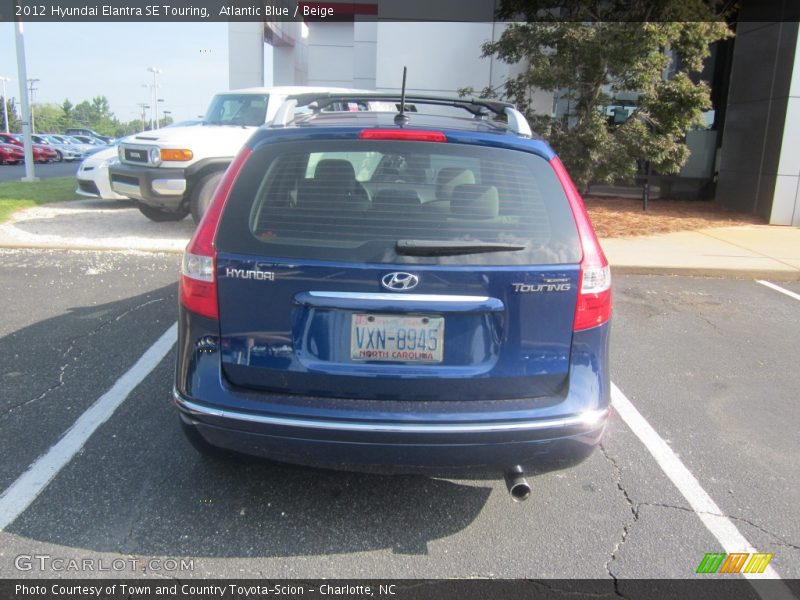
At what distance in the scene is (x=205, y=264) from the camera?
257 centimetres

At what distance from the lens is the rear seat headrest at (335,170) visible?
2703mm

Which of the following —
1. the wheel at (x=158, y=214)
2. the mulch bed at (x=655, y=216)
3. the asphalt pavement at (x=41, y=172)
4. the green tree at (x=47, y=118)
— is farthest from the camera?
the green tree at (x=47, y=118)

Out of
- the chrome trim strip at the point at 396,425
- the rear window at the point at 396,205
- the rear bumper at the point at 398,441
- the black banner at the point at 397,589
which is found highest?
the rear window at the point at 396,205

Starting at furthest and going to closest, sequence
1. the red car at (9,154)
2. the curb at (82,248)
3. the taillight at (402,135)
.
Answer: the red car at (9,154) → the curb at (82,248) → the taillight at (402,135)

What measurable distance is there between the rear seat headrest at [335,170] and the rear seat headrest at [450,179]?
1.20ft

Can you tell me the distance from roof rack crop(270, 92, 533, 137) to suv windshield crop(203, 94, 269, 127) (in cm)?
591

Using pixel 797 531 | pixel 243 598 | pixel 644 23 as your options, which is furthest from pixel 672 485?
pixel 644 23

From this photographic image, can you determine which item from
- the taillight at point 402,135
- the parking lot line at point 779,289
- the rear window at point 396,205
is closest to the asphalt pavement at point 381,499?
the rear window at point 396,205

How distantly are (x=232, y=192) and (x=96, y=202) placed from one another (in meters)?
11.0

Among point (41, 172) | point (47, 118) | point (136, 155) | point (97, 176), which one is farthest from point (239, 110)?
point (47, 118)

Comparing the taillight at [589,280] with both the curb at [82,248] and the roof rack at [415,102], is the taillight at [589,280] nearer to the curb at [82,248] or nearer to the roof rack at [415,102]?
the roof rack at [415,102]

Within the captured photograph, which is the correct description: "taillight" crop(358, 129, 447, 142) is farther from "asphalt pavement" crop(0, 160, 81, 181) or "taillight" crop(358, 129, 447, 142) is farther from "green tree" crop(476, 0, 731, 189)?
"asphalt pavement" crop(0, 160, 81, 181)

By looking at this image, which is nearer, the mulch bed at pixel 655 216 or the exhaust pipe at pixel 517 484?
the exhaust pipe at pixel 517 484

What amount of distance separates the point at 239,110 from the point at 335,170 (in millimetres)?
Answer: 7268
